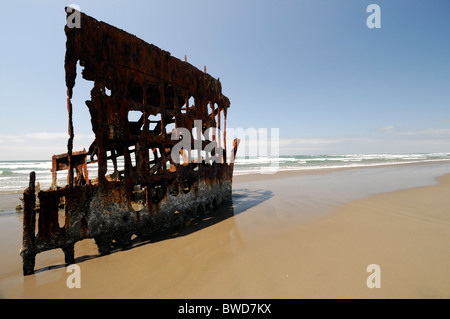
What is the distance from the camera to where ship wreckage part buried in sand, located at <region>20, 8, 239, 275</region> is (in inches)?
124

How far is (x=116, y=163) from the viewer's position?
4328mm

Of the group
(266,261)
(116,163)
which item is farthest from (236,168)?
(266,261)

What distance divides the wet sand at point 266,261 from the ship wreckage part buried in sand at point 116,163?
1.51 feet

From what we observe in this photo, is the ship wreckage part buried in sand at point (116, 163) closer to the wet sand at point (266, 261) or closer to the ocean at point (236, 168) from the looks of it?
the wet sand at point (266, 261)

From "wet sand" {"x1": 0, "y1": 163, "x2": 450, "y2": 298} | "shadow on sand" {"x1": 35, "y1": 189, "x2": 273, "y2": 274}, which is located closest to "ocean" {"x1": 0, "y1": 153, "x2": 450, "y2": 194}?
"shadow on sand" {"x1": 35, "y1": 189, "x2": 273, "y2": 274}

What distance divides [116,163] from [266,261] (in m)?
3.38

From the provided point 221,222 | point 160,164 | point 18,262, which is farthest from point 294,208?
point 18,262

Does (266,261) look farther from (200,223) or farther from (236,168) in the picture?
(236,168)

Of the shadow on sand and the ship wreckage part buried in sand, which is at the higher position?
the ship wreckage part buried in sand

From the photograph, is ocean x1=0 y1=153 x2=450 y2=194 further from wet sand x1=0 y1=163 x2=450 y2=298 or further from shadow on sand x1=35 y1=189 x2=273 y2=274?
wet sand x1=0 y1=163 x2=450 y2=298

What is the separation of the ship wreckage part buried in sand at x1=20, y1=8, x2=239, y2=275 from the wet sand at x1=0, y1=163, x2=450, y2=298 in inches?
18.1

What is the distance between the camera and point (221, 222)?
5195mm

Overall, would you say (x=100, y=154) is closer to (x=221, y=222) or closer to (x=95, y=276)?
(x=95, y=276)
